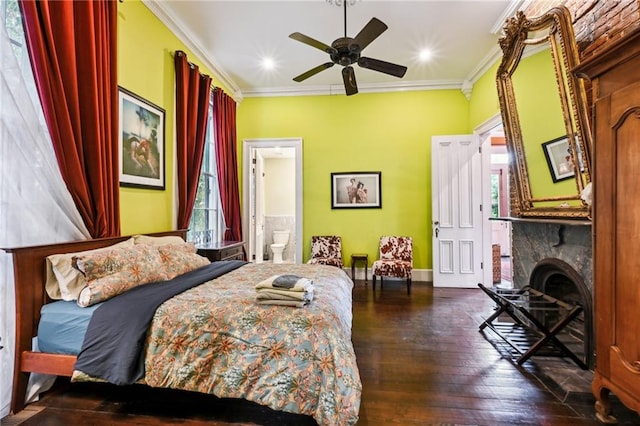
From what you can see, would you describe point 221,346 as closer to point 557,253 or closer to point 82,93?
point 82,93

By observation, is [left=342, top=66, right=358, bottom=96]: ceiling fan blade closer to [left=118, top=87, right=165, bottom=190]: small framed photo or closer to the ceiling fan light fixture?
the ceiling fan light fixture

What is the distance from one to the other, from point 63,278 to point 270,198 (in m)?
5.56

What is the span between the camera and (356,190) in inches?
202

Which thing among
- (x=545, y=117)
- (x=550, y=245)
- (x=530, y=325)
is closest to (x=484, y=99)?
(x=545, y=117)

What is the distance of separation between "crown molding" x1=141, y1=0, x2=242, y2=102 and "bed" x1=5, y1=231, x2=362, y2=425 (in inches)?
101

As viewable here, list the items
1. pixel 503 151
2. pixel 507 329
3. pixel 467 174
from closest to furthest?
1. pixel 507 329
2. pixel 467 174
3. pixel 503 151

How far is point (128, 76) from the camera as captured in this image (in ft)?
9.09

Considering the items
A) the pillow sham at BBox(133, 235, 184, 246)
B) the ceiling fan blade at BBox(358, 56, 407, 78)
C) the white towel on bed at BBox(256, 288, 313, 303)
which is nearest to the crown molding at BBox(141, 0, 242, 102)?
the ceiling fan blade at BBox(358, 56, 407, 78)

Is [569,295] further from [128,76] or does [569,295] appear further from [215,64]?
[215,64]

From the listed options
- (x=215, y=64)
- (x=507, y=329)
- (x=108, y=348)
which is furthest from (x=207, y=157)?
(x=507, y=329)

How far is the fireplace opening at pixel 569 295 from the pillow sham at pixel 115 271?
320cm

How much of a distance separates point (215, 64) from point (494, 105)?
3.96 m

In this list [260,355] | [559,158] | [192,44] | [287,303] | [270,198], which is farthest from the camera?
[270,198]

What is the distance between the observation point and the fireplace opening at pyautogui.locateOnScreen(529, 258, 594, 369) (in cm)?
225
